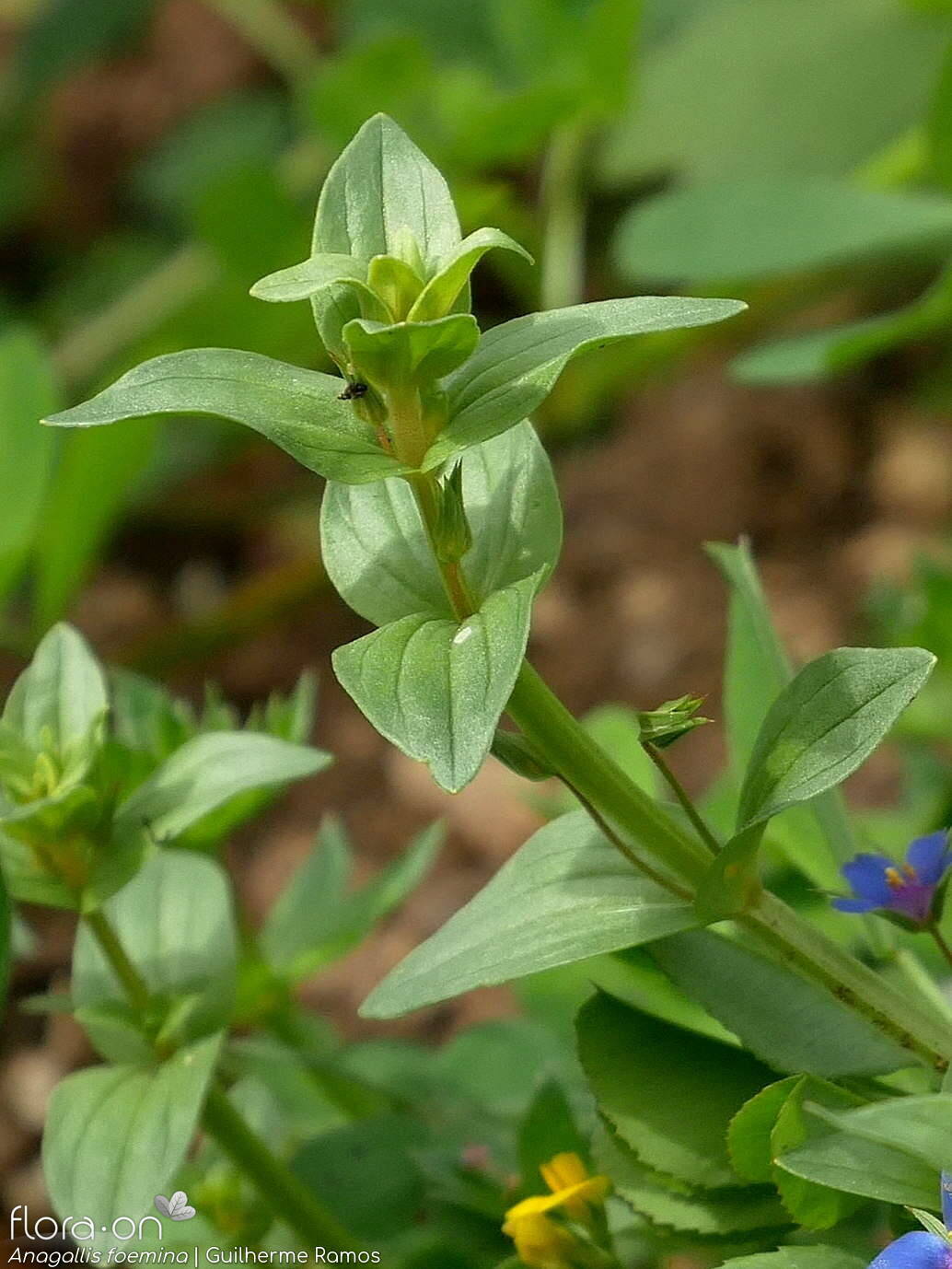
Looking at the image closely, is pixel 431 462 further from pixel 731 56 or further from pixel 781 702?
pixel 731 56

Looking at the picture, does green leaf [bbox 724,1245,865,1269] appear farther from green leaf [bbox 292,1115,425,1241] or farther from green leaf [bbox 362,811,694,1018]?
green leaf [bbox 292,1115,425,1241]

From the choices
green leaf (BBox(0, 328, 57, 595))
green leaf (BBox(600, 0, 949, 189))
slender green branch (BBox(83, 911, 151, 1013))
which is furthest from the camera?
green leaf (BBox(600, 0, 949, 189))

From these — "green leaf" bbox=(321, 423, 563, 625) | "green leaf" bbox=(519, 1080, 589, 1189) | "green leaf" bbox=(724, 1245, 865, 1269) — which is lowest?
"green leaf" bbox=(519, 1080, 589, 1189)

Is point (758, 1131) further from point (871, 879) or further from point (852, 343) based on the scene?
point (852, 343)

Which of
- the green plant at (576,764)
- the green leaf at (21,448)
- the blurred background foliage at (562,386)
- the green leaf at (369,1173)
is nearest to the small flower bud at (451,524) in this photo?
the green plant at (576,764)

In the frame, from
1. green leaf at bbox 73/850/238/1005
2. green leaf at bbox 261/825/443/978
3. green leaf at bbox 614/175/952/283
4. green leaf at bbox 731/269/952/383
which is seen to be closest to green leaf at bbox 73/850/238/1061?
green leaf at bbox 73/850/238/1005

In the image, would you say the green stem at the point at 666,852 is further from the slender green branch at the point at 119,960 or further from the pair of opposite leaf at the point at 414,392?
the slender green branch at the point at 119,960

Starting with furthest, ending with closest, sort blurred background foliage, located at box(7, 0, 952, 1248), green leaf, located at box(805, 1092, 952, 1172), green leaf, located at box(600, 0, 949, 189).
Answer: green leaf, located at box(600, 0, 949, 189)
blurred background foliage, located at box(7, 0, 952, 1248)
green leaf, located at box(805, 1092, 952, 1172)
